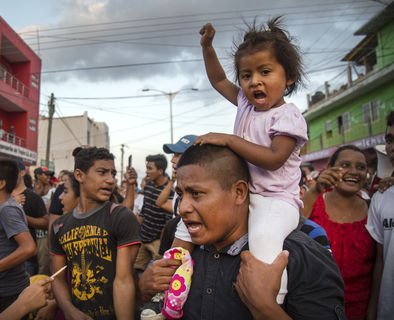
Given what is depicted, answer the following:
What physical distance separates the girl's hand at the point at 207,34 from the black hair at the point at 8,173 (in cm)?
264

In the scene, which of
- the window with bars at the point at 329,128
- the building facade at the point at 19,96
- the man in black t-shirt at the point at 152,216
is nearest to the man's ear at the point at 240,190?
the man in black t-shirt at the point at 152,216

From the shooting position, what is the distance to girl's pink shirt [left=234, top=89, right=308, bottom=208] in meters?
1.68

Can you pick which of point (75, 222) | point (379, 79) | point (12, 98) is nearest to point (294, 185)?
point (75, 222)

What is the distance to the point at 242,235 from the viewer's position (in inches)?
69.6

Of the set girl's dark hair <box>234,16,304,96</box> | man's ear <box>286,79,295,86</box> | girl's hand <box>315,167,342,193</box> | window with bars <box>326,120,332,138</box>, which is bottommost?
girl's hand <box>315,167,342,193</box>

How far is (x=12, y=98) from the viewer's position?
20.2 m

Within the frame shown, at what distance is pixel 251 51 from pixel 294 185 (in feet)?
2.78

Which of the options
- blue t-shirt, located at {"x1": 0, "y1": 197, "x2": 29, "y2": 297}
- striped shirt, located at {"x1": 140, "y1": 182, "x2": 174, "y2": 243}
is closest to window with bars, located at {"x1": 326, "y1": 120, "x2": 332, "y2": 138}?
striped shirt, located at {"x1": 140, "y1": 182, "x2": 174, "y2": 243}

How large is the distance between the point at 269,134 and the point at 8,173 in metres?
2.99

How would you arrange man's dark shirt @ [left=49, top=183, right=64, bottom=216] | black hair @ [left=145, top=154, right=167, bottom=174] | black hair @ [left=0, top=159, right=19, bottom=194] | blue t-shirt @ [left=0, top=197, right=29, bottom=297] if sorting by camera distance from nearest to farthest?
blue t-shirt @ [left=0, top=197, right=29, bottom=297] < black hair @ [left=0, top=159, right=19, bottom=194] < man's dark shirt @ [left=49, top=183, right=64, bottom=216] < black hair @ [left=145, top=154, right=167, bottom=174]

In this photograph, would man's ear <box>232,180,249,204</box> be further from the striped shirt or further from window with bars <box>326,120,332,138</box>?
window with bars <box>326,120,332,138</box>

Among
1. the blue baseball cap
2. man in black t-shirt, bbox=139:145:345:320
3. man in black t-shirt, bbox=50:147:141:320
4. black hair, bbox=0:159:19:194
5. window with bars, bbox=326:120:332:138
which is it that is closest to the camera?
man in black t-shirt, bbox=139:145:345:320

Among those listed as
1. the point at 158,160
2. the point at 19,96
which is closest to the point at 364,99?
the point at 158,160

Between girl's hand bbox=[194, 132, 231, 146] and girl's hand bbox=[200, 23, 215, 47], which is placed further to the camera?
girl's hand bbox=[200, 23, 215, 47]
